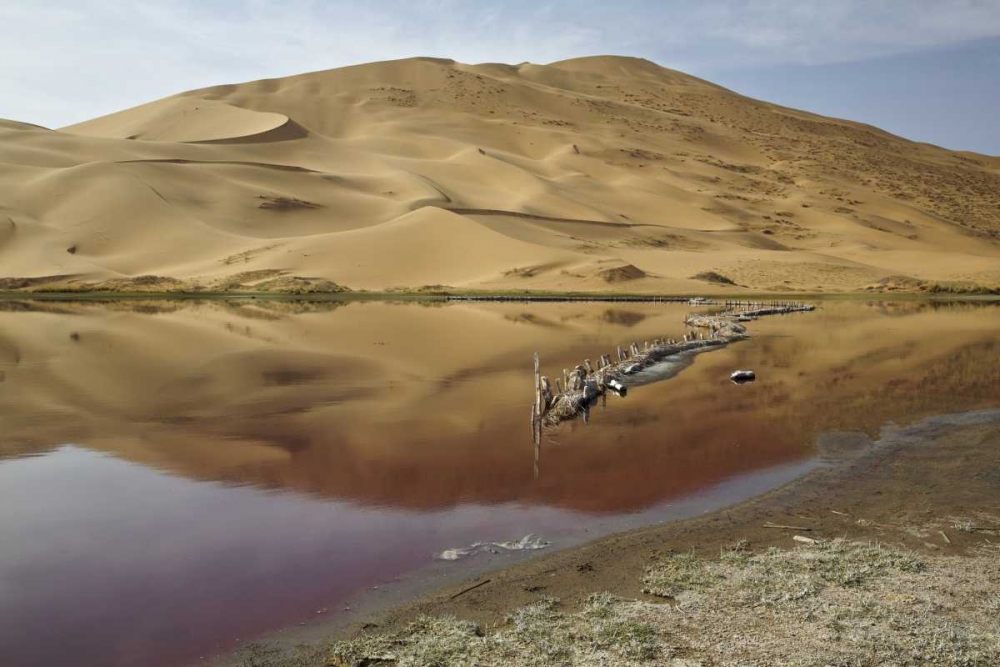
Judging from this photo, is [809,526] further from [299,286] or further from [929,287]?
[929,287]

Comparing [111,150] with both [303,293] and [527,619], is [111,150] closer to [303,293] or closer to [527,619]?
[303,293]

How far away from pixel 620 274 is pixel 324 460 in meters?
43.6

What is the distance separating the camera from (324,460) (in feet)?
31.6

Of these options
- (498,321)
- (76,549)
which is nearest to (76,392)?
(76,549)

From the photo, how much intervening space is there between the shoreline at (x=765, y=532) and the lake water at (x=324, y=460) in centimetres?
25

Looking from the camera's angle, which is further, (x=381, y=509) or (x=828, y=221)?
(x=828, y=221)

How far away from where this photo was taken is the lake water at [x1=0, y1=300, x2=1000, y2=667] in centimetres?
→ 583

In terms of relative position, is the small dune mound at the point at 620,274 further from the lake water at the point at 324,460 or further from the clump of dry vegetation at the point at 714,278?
the lake water at the point at 324,460

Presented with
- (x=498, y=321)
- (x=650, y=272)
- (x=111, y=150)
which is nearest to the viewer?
(x=498, y=321)

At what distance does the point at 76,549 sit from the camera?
675 centimetres

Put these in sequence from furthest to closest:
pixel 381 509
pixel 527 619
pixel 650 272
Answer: pixel 650 272 < pixel 381 509 < pixel 527 619

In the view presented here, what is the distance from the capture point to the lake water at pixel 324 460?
5.83m

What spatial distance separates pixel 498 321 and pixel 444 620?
2470 centimetres

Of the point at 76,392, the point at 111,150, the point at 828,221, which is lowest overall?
the point at 76,392
